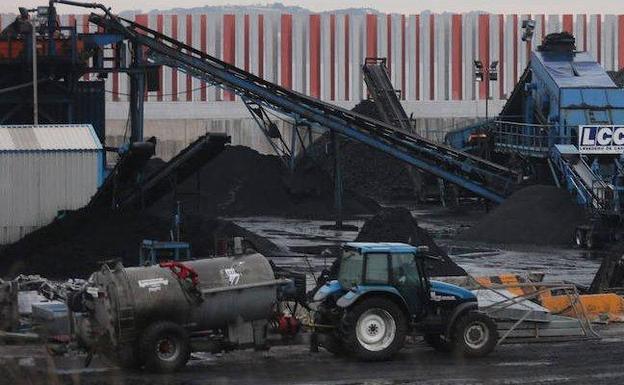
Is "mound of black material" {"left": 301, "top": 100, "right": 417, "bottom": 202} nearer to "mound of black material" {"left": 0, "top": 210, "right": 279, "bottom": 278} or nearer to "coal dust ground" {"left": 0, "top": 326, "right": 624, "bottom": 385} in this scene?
"mound of black material" {"left": 0, "top": 210, "right": 279, "bottom": 278}

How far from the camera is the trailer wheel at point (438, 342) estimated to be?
2176 cm

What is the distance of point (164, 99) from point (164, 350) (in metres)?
60.1

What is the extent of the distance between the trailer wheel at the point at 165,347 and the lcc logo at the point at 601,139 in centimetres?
3090

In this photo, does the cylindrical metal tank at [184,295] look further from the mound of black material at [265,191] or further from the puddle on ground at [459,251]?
the mound of black material at [265,191]

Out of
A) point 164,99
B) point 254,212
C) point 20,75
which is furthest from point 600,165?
point 164,99

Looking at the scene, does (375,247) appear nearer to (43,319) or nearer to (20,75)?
(43,319)

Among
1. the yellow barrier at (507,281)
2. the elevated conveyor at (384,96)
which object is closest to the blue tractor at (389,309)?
the yellow barrier at (507,281)

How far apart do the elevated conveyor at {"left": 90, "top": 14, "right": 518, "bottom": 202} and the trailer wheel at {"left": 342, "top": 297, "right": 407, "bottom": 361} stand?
3062cm

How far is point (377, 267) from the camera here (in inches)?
820

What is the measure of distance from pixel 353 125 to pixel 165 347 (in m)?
32.4

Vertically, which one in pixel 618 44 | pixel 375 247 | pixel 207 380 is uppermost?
pixel 618 44

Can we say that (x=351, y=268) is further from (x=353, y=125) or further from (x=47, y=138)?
(x=353, y=125)

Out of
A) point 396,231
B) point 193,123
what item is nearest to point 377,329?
point 396,231

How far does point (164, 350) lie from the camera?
19812 millimetres
